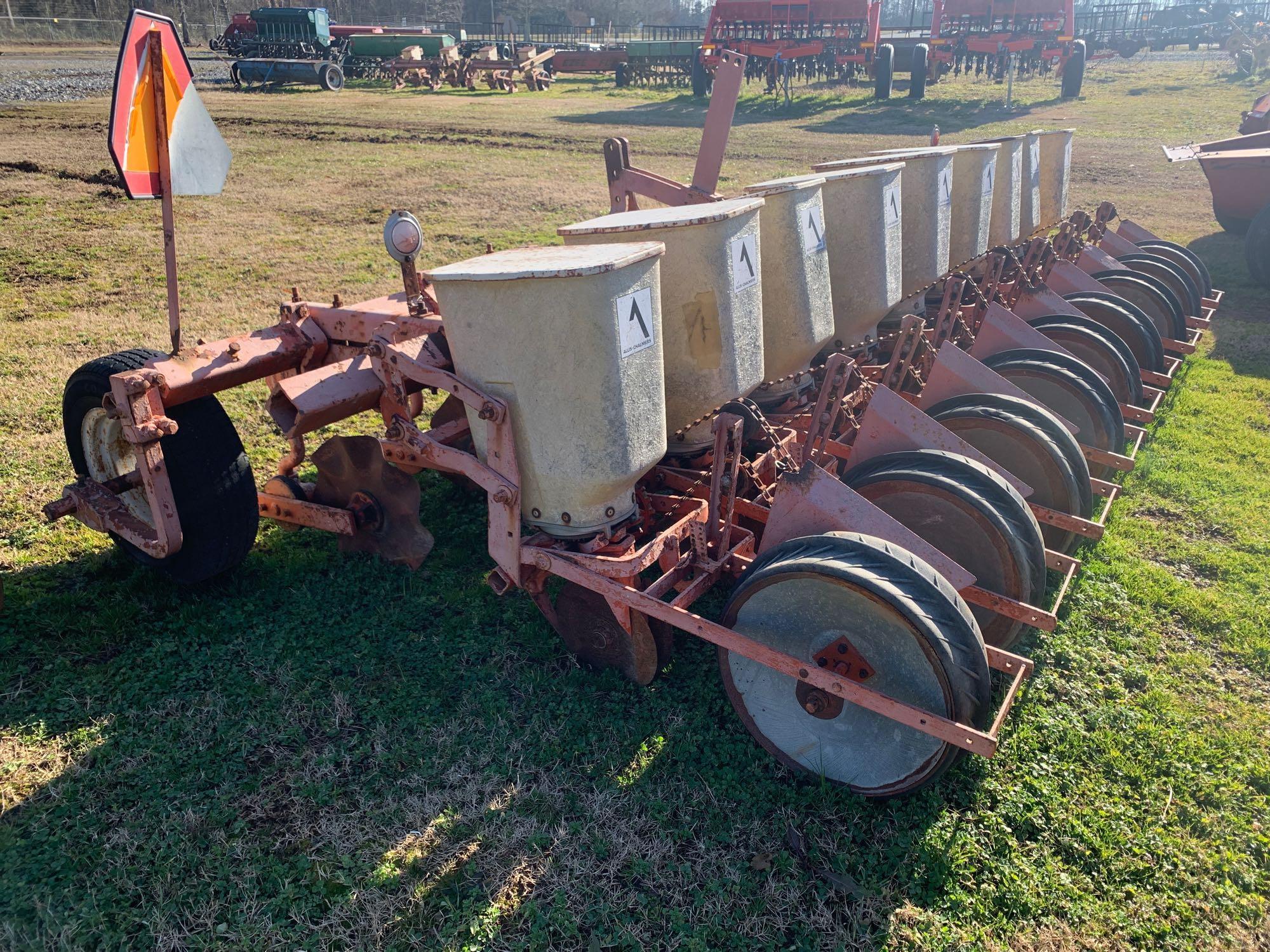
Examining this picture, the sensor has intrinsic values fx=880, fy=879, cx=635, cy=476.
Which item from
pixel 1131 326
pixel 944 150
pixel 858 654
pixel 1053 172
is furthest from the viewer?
pixel 1053 172

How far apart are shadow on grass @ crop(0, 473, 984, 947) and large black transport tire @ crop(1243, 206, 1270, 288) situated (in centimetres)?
956

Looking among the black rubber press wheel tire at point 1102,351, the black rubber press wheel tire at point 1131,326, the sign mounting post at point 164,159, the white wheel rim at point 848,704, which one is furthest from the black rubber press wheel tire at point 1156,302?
the sign mounting post at point 164,159

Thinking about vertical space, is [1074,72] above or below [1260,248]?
above

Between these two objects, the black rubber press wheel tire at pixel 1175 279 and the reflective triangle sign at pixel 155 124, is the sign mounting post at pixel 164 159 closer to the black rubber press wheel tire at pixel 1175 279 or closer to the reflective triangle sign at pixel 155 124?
the reflective triangle sign at pixel 155 124

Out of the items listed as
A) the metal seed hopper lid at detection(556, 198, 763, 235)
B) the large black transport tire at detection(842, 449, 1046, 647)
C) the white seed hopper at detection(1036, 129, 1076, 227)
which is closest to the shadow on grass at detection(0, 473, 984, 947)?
the large black transport tire at detection(842, 449, 1046, 647)

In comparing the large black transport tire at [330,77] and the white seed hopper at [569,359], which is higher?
the large black transport tire at [330,77]

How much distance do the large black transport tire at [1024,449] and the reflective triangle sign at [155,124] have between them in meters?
Answer: 3.61

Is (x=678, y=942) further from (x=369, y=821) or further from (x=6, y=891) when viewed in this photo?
(x=6, y=891)

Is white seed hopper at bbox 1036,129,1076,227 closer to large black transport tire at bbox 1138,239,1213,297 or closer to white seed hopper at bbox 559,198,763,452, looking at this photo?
large black transport tire at bbox 1138,239,1213,297

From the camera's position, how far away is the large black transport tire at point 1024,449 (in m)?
4.17

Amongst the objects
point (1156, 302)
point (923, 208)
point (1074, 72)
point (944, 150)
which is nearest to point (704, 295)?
point (923, 208)

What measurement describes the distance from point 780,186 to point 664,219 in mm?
883

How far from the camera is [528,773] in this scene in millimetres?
3385

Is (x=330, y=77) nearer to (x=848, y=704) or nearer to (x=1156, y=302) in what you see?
Result: (x=1156, y=302)
